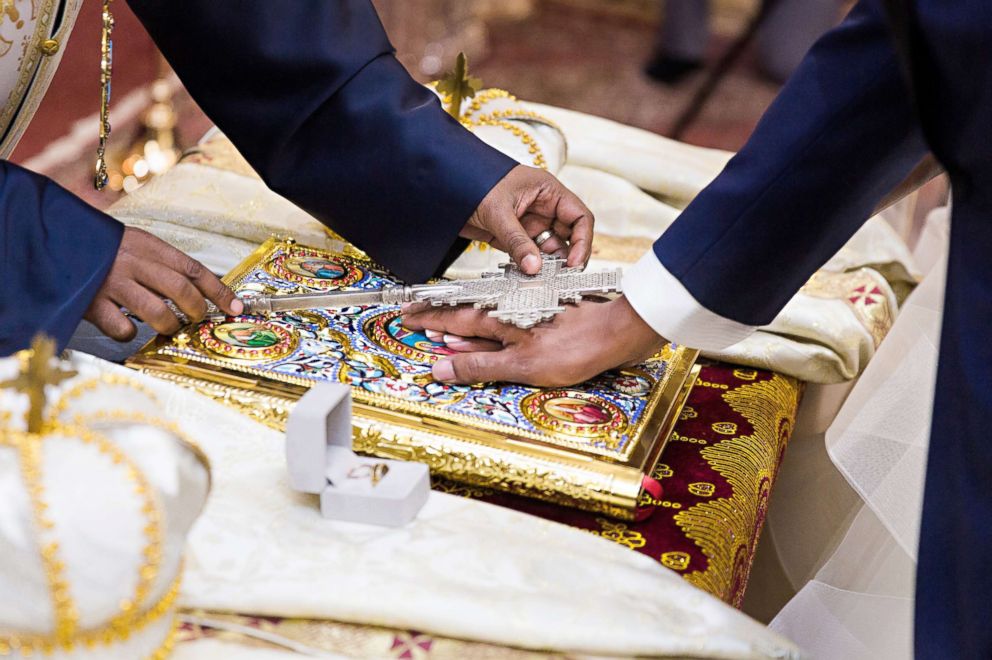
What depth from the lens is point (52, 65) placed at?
3.89 feet

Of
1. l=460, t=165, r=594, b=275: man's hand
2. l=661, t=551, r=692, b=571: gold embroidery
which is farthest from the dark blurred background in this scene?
l=661, t=551, r=692, b=571: gold embroidery

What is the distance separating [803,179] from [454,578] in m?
0.44

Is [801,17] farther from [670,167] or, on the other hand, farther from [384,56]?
[384,56]

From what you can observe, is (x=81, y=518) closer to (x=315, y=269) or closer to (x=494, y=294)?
(x=494, y=294)

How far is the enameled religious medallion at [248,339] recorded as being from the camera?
1.05 meters

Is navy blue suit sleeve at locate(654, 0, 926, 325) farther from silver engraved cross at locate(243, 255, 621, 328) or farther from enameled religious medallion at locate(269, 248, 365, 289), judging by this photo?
enameled religious medallion at locate(269, 248, 365, 289)

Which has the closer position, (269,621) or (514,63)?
(269,621)

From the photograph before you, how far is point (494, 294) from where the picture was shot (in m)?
1.11

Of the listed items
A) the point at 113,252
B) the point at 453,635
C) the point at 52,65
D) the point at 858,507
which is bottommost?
the point at 858,507

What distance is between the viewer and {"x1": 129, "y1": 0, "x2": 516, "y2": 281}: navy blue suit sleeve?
1.20 m

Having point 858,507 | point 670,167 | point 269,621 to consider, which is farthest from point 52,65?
point 858,507

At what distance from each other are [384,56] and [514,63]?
3250 millimetres

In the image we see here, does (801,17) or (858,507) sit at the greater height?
(801,17)

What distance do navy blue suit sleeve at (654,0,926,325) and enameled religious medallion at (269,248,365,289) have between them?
379mm
